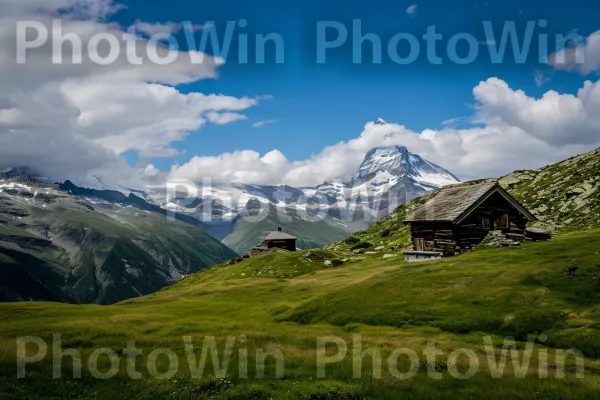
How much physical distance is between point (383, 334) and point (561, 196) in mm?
71129

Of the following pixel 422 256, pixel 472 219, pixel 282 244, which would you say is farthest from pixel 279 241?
pixel 472 219

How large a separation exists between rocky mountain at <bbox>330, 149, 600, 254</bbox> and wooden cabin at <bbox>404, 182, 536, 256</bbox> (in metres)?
15.4

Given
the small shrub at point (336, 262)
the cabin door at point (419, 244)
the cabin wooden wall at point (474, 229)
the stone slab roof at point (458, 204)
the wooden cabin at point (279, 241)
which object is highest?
the stone slab roof at point (458, 204)

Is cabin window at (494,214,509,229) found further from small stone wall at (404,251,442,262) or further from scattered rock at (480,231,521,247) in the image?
small stone wall at (404,251,442,262)

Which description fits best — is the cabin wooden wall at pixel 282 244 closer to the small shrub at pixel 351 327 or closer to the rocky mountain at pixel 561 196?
the rocky mountain at pixel 561 196

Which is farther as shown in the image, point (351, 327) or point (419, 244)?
point (419, 244)

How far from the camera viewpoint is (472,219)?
191ft

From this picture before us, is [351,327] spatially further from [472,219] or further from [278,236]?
[278,236]

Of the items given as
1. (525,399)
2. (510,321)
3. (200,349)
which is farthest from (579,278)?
(200,349)

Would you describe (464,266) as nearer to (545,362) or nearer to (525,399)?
(545,362)

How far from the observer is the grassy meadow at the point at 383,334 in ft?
52.5

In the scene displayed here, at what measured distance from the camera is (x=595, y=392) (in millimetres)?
15945

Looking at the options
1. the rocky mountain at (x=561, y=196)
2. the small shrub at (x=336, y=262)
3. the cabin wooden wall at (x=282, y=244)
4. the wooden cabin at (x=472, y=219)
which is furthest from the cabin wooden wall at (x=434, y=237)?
the cabin wooden wall at (x=282, y=244)

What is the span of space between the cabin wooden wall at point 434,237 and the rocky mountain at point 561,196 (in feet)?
57.1
